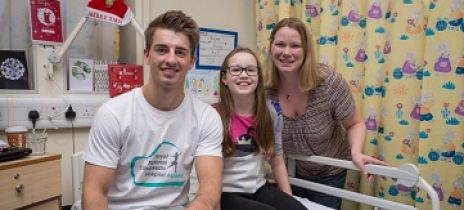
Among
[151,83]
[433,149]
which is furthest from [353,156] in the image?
[151,83]

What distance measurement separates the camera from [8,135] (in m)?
1.71

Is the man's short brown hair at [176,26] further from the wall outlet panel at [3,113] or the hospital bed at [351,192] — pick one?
the wall outlet panel at [3,113]

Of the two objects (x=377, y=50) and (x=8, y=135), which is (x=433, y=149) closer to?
(x=377, y=50)

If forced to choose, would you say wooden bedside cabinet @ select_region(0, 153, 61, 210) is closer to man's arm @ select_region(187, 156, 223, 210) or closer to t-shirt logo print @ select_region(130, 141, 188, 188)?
t-shirt logo print @ select_region(130, 141, 188, 188)

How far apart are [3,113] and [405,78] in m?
1.94

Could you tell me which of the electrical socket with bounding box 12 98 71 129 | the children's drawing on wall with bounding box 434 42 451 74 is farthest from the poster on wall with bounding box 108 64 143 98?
the children's drawing on wall with bounding box 434 42 451 74

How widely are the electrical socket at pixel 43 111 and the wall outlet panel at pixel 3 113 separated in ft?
0.11

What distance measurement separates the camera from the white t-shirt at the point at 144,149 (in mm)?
1240

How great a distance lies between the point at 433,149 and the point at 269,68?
826 mm

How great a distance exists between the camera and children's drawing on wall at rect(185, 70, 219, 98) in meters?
2.48

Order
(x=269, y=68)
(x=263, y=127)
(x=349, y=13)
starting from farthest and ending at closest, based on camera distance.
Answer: (x=349, y=13) < (x=269, y=68) < (x=263, y=127)

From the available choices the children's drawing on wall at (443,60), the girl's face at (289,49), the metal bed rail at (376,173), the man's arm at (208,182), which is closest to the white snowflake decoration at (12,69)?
the man's arm at (208,182)

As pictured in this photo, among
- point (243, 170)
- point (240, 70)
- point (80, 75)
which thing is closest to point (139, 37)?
point (80, 75)

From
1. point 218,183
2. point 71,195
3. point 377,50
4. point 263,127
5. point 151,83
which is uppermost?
point 377,50
